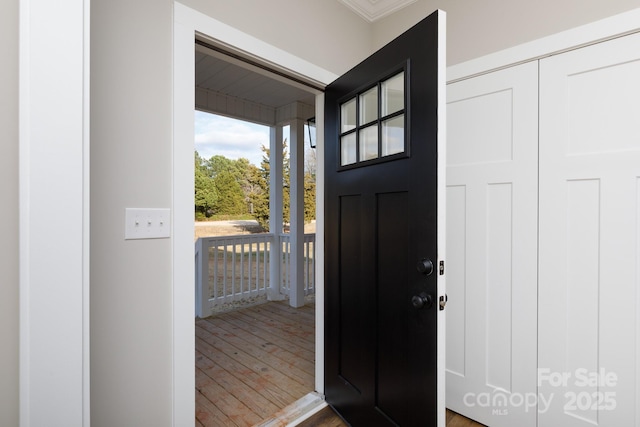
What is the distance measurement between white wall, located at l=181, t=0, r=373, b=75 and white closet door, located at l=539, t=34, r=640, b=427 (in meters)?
1.16

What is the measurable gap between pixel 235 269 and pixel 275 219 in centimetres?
88

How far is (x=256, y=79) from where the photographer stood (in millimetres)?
3525

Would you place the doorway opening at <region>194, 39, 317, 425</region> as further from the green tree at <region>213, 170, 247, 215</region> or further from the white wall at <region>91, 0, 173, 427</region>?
the green tree at <region>213, 170, 247, 215</region>

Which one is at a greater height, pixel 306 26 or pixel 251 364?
→ pixel 306 26

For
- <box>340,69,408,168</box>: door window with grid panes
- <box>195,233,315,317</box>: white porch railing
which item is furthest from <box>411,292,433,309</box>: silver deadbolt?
<box>195,233,315,317</box>: white porch railing

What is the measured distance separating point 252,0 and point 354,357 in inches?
78.2

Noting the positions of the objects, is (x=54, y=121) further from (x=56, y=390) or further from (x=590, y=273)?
(x=590, y=273)

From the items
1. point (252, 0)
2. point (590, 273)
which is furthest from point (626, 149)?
point (252, 0)

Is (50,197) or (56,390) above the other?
(50,197)

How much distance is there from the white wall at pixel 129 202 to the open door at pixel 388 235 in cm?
94

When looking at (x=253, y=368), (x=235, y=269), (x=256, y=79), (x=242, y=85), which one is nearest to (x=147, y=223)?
(x=253, y=368)

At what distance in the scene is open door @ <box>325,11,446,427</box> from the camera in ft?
4.10

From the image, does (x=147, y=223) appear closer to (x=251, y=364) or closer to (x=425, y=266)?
(x=425, y=266)

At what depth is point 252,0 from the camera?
1.59 m
